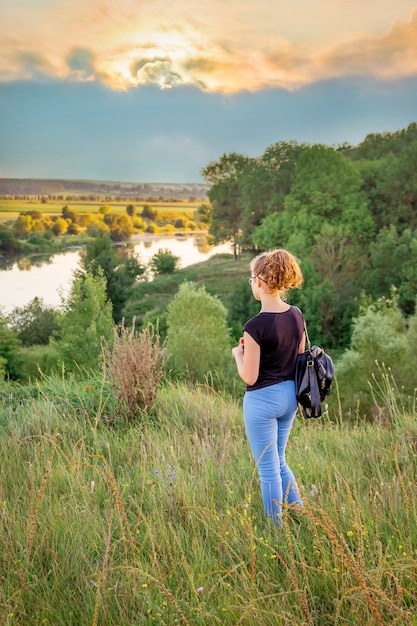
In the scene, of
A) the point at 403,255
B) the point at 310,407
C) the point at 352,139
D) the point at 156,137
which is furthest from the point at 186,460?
the point at 156,137

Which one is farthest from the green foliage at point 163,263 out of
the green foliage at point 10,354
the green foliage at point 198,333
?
the green foliage at point 10,354

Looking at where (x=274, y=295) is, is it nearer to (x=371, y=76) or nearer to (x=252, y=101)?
(x=371, y=76)

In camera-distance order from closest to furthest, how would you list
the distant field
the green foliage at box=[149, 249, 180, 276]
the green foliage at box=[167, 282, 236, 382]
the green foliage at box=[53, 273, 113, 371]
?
the green foliage at box=[167, 282, 236, 382] < the green foliage at box=[53, 273, 113, 371] < the distant field < the green foliage at box=[149, 249, 180, 276]

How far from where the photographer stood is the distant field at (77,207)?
57.1m

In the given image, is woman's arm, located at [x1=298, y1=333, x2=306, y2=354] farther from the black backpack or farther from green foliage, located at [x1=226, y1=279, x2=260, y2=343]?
green foliage, located at [x1=226, y1=279, x2=260, y2=343]

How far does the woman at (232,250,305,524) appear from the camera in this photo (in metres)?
2.91

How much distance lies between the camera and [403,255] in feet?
108

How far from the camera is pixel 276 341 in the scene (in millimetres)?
2930

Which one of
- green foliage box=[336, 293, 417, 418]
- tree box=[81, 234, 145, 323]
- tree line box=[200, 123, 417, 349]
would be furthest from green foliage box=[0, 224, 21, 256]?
green foliage box=[336, 293, 417, 418]

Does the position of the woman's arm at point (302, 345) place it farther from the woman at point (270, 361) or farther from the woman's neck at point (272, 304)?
the woman's neck at point (272, 304)

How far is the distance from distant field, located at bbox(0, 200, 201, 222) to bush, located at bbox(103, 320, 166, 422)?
53967 millimetres

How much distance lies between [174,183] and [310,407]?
70.0 m

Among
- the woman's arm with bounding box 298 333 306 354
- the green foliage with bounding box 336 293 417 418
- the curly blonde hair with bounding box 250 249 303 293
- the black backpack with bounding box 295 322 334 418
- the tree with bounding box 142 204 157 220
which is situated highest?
the tree with bounding box 142 204 157 220

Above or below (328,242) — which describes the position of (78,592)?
below
